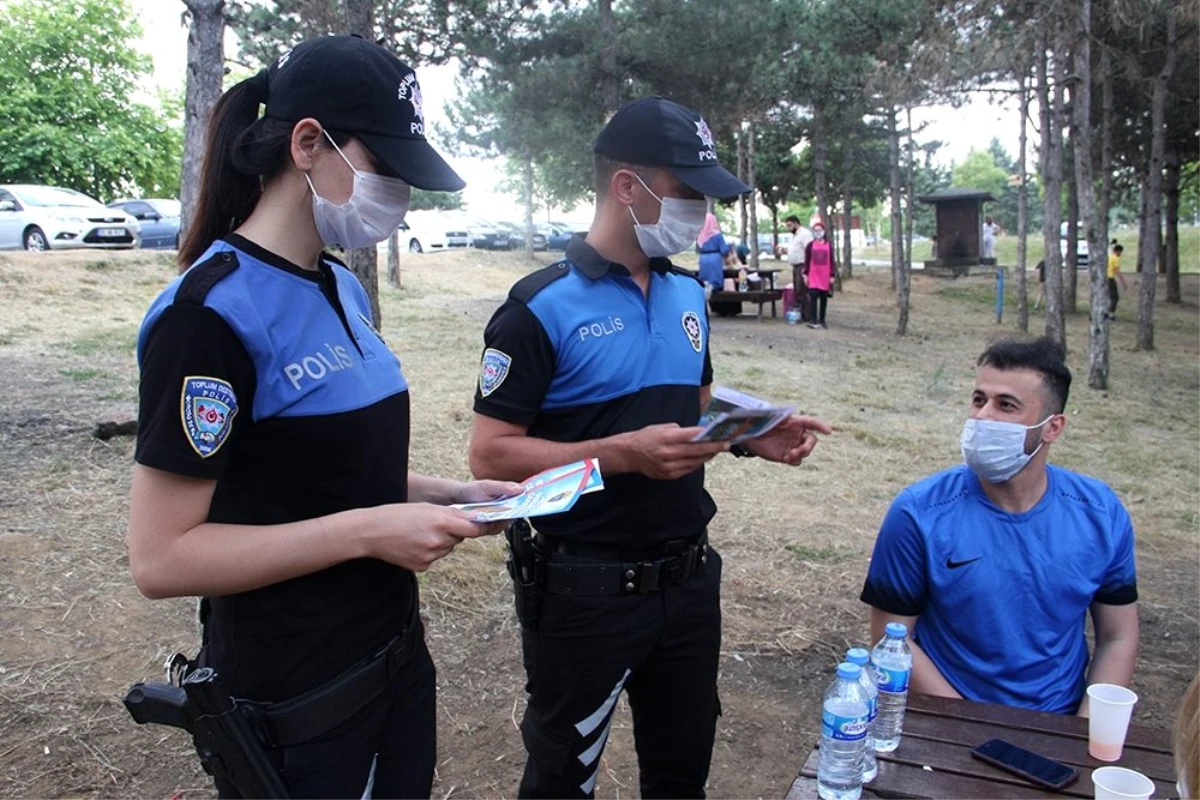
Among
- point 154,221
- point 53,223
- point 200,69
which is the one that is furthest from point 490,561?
point 154,221

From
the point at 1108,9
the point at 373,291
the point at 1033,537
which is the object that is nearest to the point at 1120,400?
the point at 1108,9

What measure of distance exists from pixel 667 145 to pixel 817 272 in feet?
47.4

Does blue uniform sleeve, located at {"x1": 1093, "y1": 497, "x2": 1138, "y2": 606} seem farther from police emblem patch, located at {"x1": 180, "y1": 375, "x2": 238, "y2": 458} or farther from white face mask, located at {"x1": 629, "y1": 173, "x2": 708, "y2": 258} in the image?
police emblem patch, located at {"x1": 180, "y1": 375, "x2": 238, "y2": 458}

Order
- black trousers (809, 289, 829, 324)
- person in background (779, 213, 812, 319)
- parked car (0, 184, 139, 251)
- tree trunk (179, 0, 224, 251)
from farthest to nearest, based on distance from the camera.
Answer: parked car (0, 184, 139, 251)
black trousers (809, 289, 829, 324)
person in background (779, 213, 812, 319)
tree trunk (179, 0, 224, 251)

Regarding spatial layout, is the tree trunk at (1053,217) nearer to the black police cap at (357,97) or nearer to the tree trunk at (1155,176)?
the tree trunk at (1155,176)

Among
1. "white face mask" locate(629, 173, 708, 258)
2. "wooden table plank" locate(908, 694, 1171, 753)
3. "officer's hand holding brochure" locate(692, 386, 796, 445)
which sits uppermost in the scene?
"white face mask" locate(629, 173, 708, 258)

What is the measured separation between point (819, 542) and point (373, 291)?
3.82 meters

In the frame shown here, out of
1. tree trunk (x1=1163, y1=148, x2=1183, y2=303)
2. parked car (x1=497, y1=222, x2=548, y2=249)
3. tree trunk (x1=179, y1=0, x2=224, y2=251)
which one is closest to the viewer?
tree trunk (x1=179, y1=0, x2=224, y2=251)

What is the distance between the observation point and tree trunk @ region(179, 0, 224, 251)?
6894mm

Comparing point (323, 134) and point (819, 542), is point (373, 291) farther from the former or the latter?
point (323, 134)

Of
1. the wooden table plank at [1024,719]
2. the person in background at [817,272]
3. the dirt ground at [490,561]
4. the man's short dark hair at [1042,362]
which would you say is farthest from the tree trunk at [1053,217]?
the wooden table plank at [1024,719]

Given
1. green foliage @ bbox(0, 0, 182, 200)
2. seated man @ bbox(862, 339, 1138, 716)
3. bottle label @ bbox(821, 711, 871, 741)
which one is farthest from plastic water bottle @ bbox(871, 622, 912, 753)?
green foliage @ bbox(0, 0, 182, 200)

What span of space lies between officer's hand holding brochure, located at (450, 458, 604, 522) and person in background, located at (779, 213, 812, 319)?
15.0 meters

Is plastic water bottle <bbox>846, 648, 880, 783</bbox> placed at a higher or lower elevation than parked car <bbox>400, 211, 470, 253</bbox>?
lower
